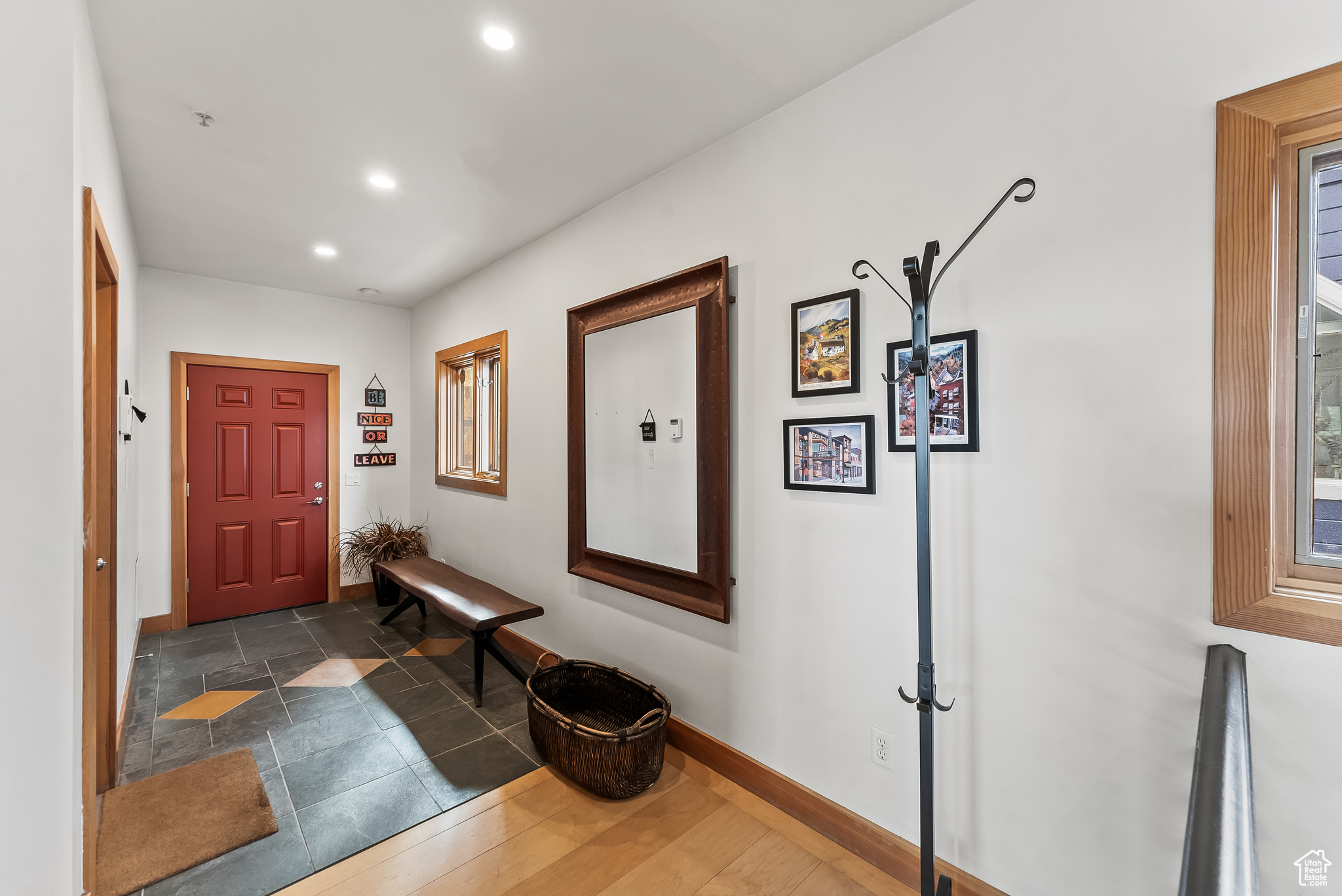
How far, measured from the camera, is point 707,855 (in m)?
1.84

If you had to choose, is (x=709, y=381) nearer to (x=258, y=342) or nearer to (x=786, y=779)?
(x=786, y=779)

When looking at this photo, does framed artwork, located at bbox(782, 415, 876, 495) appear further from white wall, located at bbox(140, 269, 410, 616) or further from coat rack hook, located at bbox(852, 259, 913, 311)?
white wall, located at bbox(140, 269, 410, 616)

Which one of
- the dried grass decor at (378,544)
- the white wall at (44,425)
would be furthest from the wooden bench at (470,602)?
the white wall at (44,425)

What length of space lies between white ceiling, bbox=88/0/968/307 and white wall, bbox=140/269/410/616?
3.99 ft

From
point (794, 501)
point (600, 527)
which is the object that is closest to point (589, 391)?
point (600, 527)

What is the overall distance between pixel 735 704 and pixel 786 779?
0.31m

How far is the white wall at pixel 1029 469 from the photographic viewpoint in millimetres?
1264

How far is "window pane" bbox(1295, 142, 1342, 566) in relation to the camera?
117 centimetres

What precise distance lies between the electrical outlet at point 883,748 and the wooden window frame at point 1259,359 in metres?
0.91

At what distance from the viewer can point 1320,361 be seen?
1.18m

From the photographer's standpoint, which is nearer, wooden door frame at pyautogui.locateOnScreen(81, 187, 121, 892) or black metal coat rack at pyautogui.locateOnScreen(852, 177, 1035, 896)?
black metal coat rack at pyautogui.locateOnScreen(852, 177, 1035, 896)

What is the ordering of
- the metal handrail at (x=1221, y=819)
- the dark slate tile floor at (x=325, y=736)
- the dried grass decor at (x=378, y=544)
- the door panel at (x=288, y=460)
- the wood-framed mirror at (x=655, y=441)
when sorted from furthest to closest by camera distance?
the dried grass decor at (x=378, y=544)
the door panel at (x=288, y=460)
the wood-framed mirror at (x=655, y=441)
the dark slate tile floor at (x=325, y=736)
the metal handrail at (x=1221, y=819)

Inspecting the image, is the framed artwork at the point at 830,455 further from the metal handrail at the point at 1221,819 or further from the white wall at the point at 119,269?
the white wall at the point at 119,269

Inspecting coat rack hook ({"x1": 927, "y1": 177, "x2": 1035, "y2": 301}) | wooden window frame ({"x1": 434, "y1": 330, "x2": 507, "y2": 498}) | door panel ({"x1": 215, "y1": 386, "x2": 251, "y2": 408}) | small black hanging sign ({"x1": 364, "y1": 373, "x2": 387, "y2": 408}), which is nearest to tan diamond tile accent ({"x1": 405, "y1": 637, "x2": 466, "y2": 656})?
wooden window frame ({"x1": 434, "y1": 330, "x2": 507, "y2": 498})
